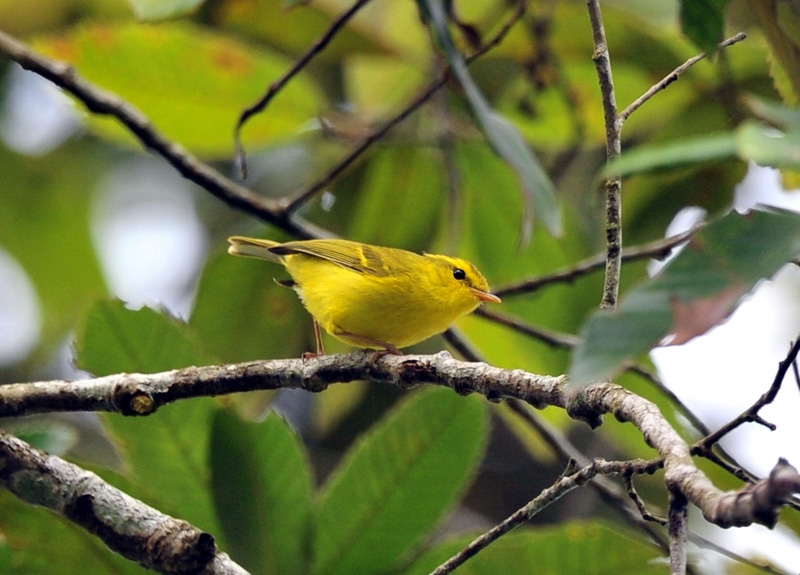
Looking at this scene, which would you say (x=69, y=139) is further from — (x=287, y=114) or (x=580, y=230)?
(x=580, y=230)

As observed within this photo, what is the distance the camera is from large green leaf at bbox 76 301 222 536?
2504mm

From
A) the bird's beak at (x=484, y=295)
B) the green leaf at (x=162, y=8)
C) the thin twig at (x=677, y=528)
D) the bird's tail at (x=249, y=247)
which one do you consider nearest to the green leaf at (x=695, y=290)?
the thin twig at (x=677, y=528)

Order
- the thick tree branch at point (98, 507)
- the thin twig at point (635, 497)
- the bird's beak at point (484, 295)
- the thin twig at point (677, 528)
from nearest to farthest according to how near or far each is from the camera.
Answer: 1. the thin twig at point (677, 528)
2. the thin twig at point (635, 497)
3. the thick tree branch at point (98, 507)
4. the bird's beak at point (484, 295)

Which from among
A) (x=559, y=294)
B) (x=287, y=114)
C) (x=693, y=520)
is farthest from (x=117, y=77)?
(x=693, y=520)

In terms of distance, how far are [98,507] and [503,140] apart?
53.2 inches

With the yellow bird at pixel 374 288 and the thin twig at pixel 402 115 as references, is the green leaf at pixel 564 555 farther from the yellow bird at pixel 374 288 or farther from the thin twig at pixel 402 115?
the thin twig at pixel 402 115

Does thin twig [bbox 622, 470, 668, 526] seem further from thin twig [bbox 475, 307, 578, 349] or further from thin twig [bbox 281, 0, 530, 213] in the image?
thin twig [bbox 281, 0, 530, 213]

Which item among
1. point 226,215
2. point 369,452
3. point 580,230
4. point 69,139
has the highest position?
point 69,139

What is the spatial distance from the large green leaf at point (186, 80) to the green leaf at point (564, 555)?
2.10 m

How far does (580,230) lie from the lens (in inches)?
157

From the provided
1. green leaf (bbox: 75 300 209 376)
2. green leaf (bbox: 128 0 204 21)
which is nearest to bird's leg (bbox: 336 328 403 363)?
green leaf (bbox: 75 300 209 376)

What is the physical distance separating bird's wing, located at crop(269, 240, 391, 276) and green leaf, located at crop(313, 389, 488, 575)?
3.38 feet

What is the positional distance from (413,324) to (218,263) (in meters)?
1.04

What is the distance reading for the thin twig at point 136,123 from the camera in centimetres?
290
